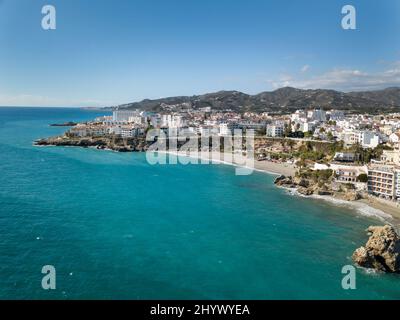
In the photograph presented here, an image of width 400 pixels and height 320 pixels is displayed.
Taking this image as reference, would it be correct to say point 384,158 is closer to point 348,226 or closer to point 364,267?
point 348,226

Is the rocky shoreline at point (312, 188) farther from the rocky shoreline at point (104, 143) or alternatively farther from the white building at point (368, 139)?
the rocky shoreline at point (104, 143)

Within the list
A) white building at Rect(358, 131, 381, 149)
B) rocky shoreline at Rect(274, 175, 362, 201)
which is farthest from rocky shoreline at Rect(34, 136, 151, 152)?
white building at Rect(358, 131, 381, 149)

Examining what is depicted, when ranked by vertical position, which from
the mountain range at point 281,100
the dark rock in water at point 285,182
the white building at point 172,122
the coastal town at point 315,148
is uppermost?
the mountain range at point 281,100

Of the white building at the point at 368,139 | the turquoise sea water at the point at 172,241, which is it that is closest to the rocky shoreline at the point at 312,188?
the turquoise sea water at the point at 172,241

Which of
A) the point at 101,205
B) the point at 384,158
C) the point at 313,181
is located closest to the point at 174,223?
the point at 101,205

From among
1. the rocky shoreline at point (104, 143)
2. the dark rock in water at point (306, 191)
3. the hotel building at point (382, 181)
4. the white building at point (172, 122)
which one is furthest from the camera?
the white building at point (172, 122)

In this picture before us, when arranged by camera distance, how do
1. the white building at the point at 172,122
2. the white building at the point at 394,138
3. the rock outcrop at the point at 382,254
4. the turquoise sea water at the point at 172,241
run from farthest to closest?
1. the white building at the point at 172,122
2. the white building at the point at 394,138
3. the rock outcrop at the point at 382,254
4. the turquoise sea water at the point at 172,241

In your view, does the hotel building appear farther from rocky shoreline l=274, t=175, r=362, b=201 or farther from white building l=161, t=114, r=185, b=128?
white building l=161, t=114, r=185, b=128
